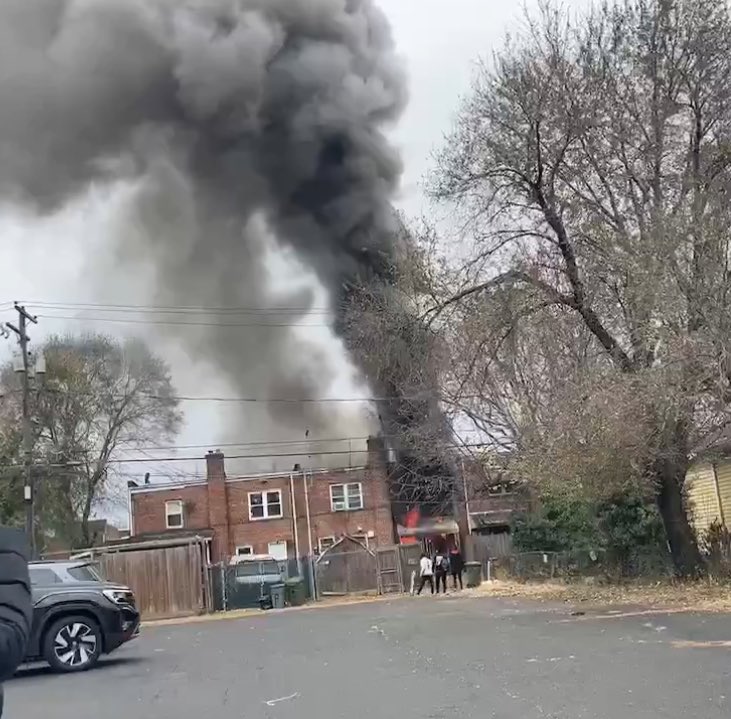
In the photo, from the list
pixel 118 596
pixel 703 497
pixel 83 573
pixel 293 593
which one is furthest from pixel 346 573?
pixel 118 596

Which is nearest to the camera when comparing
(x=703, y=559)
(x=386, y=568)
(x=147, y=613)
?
(x=703, y=559)

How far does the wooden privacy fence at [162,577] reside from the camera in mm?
24141

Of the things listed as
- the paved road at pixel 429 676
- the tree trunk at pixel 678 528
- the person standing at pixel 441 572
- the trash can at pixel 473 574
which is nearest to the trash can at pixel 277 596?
the person standing at pixel 441 572

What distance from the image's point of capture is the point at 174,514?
38.8m

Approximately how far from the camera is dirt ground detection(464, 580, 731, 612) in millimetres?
13383

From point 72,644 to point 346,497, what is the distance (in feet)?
90.4

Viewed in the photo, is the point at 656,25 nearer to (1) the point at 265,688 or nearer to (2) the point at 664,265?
(2) the point at 664,265

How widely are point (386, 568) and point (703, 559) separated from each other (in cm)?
1258

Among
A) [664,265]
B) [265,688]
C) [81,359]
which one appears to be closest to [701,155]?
[664,265]

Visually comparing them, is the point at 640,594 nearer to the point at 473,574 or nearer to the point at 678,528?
the point at 678,528

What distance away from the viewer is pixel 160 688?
859 centimetres

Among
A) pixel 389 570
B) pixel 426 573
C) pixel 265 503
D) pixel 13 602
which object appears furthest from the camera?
pixel 265 503

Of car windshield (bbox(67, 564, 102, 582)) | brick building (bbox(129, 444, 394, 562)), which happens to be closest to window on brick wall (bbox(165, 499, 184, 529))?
brick building (bbox(129, 444, 394, 562))

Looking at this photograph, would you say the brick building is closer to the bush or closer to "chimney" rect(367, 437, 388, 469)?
"chimney" rect(367, 437, 388, 469)
